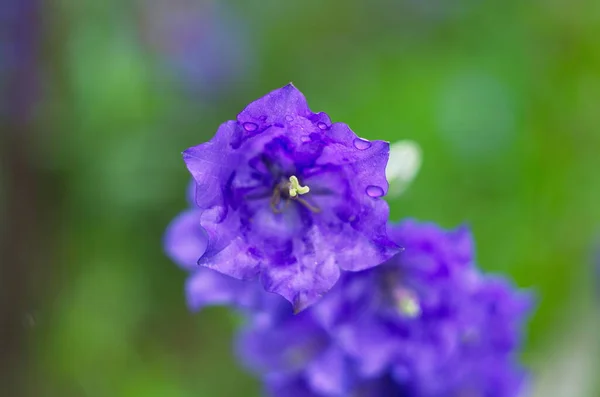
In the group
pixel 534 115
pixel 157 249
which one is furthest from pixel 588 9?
pixel 157 249

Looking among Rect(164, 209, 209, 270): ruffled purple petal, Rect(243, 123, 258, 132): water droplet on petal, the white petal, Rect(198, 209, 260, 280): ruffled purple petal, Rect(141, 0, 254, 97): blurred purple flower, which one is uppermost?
Rect(141, 0, 254, 97): blurred purple flower

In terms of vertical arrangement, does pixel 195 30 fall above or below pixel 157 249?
above

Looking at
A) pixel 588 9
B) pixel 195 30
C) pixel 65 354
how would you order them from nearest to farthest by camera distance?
1. pixel 65 354
2. pixel 588 9
3. pixel 195 30

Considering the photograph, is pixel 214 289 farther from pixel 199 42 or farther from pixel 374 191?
pixel 199 42

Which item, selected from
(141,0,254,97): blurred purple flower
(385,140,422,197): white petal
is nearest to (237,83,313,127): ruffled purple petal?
(385,140,422,197): white petal

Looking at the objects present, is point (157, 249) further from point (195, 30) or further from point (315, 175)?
point (315, 175)

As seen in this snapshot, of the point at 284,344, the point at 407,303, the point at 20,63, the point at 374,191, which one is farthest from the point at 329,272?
the point at 20,63

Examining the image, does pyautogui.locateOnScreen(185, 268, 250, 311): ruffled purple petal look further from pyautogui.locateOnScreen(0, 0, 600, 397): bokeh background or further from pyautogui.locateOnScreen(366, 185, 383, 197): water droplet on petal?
pyautogui.locateOnScreen(0, 0, 600, 397): bokeh background
